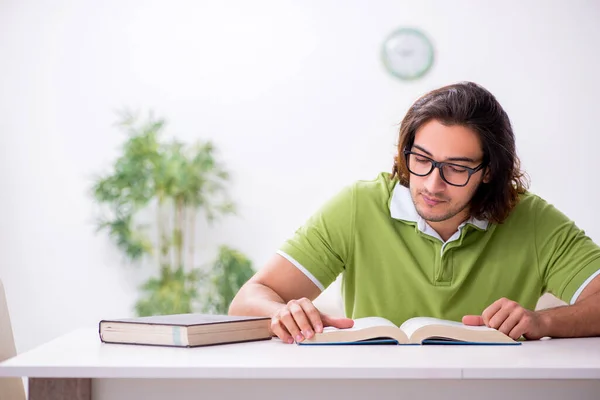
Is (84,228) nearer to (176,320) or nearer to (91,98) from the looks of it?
(91,98)

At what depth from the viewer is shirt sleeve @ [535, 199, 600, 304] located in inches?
65.9

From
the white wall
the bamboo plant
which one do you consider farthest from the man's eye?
the white wall

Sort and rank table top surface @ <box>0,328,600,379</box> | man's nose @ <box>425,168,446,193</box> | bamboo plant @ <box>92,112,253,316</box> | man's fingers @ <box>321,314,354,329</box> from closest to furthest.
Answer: table top surface @ <box>0,328,600,379</box>
man's fingers @ <box>321,314,354,329</box>
man's nose @ <box>425,168,446,193</box>
bamboo plant @ <box>92,112,253,316</box>

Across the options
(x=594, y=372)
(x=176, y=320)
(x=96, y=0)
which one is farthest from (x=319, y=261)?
(x=96, y=0)

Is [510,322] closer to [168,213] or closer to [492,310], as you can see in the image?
[492,310]

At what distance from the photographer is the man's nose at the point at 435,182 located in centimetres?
166

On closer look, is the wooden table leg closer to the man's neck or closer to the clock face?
the man's neck

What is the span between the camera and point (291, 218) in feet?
13.1

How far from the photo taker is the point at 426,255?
1.81 m

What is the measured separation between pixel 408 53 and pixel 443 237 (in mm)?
2302

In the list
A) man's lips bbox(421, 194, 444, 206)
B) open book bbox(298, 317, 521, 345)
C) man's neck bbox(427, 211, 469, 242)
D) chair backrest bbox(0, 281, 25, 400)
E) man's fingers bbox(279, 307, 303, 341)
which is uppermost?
man's lips bbox(421, 194, 444, 206)

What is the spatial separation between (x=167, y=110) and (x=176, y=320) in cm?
282

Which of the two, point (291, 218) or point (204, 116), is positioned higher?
point (204, 116)

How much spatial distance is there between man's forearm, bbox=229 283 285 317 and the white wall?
7.52 feet
